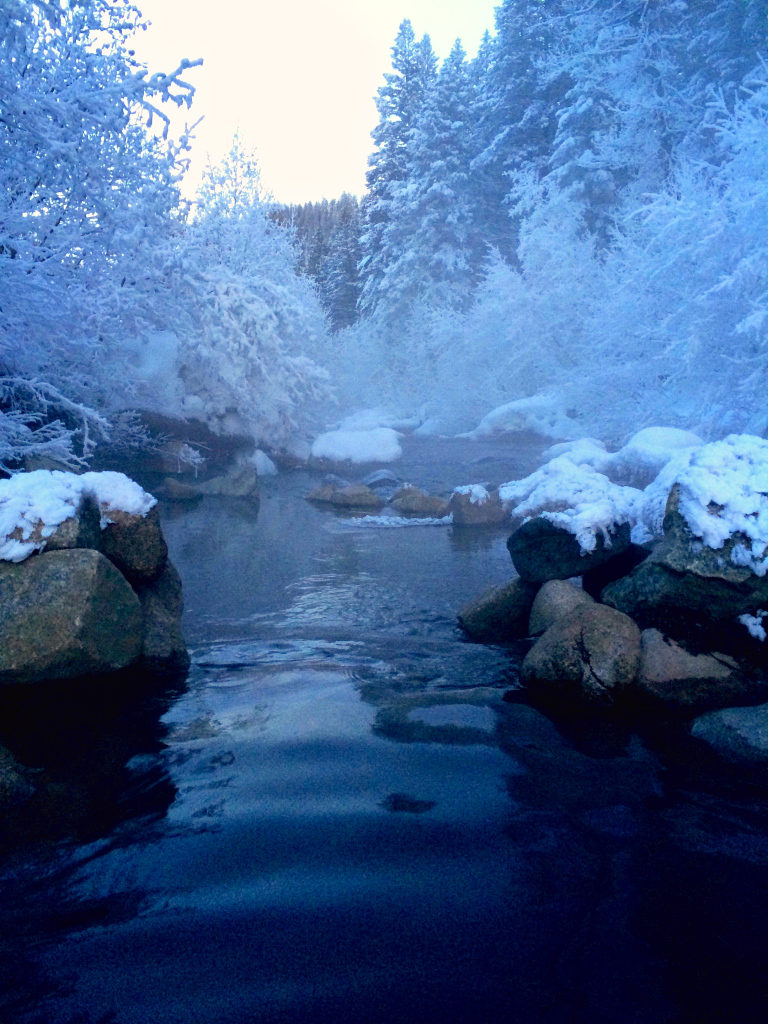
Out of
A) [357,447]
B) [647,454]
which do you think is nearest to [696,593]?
[647,454]

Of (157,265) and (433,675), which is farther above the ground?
(157,265)

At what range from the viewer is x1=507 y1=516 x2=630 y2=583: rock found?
677cm

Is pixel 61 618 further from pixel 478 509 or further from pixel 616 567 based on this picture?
pixel 478 509

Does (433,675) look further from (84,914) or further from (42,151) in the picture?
Answer: (42,151)

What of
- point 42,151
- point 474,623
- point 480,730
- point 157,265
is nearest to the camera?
point 480,730

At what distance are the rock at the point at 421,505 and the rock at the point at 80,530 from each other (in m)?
9.91

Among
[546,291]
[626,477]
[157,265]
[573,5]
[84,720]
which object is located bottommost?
[84,720]

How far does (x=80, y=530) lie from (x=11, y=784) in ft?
6.09

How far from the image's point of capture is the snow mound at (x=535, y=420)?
77.7 ft

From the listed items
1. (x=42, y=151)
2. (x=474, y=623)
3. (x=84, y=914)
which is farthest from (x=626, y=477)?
(x=84, y=914)

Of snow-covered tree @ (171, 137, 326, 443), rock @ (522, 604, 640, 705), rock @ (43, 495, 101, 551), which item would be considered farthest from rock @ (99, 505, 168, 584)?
snow-covered tree @ (171, 137, 326, 443)

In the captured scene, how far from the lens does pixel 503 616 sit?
23.0 feet

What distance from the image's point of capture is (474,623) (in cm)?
711

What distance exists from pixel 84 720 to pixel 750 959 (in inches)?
153
